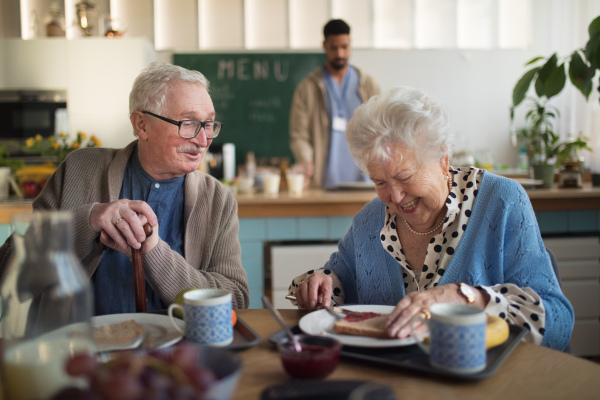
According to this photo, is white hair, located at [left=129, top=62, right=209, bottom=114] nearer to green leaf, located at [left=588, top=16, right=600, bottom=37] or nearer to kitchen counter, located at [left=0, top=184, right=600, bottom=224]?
kitchen counter, located at [left=0, top=184, right=600, bottom=224]

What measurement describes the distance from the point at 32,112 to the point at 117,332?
4.62 meters

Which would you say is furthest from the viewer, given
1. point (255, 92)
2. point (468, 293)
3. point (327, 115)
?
point (255, 92)

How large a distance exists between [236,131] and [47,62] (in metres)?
2.01

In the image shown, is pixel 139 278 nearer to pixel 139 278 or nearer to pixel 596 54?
pixel 139 278

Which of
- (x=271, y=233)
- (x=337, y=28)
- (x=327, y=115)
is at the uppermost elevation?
(x=337, y=28)

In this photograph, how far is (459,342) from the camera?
2.74ft

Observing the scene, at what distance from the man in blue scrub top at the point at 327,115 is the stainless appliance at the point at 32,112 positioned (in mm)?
2312

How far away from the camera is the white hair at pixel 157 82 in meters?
1.58

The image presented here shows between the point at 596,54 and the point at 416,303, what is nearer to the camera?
the point at 416,303

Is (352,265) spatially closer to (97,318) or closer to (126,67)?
(97,318)

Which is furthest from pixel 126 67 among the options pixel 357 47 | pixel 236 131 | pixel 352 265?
pixel 352 265

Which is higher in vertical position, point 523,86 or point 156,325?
point 523,86

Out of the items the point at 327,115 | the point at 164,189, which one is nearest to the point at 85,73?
the point at 327,115

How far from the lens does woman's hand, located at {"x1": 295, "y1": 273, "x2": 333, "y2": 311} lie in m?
1.32
